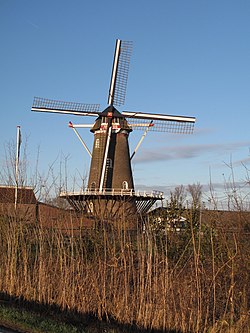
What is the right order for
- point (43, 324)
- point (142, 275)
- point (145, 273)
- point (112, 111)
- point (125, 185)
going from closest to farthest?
1. point (43, 324)
2. point (142, 275)
3. point (145, 273)
4. point (125, 185)
5. point (112, 111)

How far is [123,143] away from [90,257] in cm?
2569

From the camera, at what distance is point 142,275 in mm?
6516

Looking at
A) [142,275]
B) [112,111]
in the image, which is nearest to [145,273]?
[142,275]

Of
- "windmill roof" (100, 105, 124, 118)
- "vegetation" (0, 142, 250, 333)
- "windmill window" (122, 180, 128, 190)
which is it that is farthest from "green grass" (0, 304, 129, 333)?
"windmill roof" (100, 105, 124, 118)

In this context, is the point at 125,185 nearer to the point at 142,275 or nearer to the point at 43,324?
the point at 142,275

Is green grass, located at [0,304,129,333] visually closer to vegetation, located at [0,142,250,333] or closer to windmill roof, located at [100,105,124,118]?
vegetation, located at [0,142,250,333]

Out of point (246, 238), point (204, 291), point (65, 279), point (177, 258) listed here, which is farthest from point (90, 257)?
point (246, 238)

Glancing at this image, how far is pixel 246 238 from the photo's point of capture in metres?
5.58

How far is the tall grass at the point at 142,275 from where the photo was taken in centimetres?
573

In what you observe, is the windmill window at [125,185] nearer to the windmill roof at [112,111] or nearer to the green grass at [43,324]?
the windmill roof at [112,111]

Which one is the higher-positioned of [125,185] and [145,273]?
[125,185]

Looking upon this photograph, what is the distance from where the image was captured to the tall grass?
18.8ft

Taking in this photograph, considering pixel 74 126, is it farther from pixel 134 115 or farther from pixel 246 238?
pixel 246 238

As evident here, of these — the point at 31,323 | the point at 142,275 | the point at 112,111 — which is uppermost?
the point at 112,111
